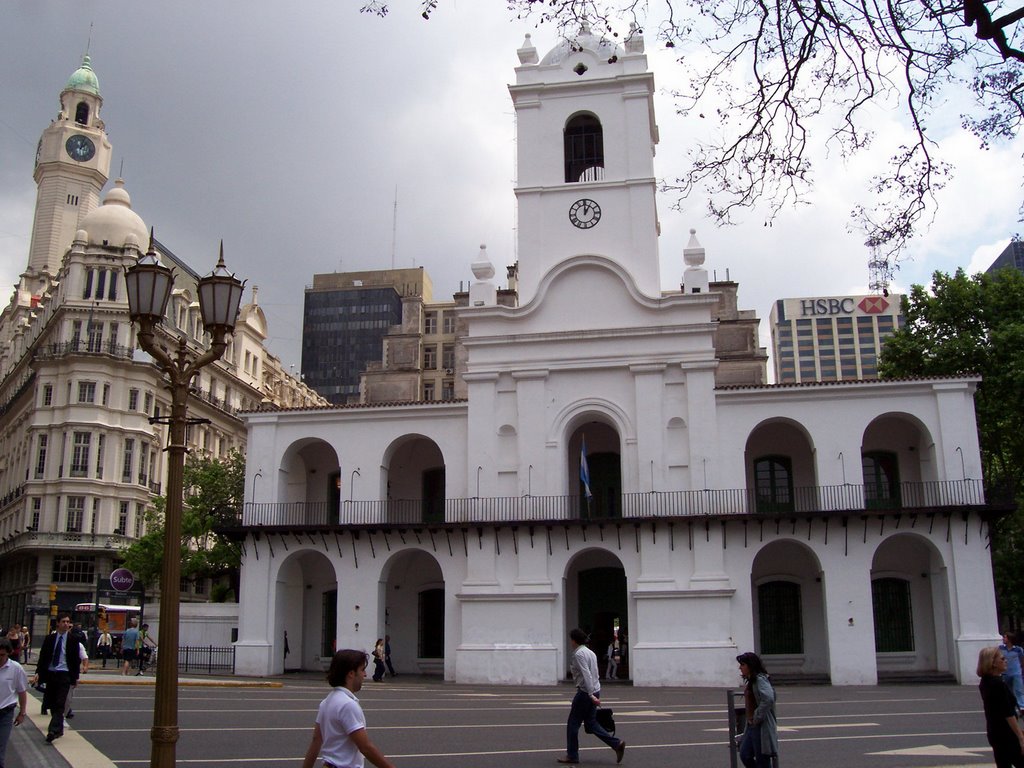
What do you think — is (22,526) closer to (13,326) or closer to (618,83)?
(13,326)

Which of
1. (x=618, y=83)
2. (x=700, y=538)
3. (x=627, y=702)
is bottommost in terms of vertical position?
(x=627, y=702)

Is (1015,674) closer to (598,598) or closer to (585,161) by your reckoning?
(598,598)

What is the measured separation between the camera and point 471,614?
98.7ft

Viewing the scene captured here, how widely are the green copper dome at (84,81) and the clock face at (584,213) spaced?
4828 cm

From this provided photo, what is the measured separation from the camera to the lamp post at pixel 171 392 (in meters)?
9.17

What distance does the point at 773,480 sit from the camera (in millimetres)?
32719

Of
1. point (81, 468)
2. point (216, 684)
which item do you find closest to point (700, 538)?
point (216, 684)

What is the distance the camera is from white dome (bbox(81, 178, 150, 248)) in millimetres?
55219

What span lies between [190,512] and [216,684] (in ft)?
60.6

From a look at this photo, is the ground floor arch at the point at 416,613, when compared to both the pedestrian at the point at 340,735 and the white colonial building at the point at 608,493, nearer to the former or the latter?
the white colonial building at the point at 608,493

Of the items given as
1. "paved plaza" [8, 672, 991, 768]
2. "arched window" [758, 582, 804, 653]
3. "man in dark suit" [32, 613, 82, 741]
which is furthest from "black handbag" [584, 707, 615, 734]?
"arched window" [758, 582, 804, 653]

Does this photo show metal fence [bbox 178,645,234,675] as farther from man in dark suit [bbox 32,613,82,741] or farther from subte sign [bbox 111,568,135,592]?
man in dark suit [bbox 32,613,82,741]

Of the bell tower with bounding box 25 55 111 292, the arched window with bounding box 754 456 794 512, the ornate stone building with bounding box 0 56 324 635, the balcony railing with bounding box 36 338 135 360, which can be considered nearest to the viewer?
the arched window with bounding box 754 456 794 512

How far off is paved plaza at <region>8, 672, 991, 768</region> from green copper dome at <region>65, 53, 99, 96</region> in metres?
53.5
